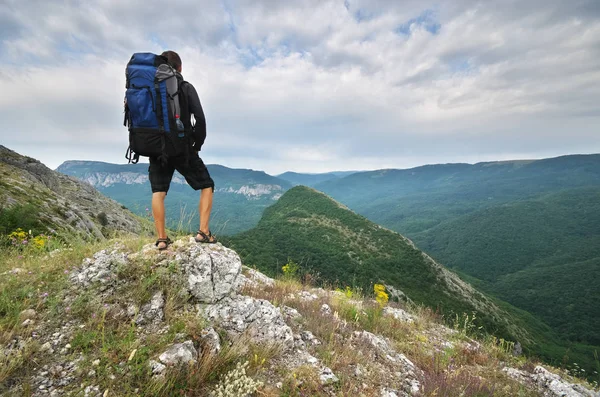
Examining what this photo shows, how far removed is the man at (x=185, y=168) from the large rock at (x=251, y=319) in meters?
1.26

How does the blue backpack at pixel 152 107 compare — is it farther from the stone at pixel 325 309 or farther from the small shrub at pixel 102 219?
the small shrub at pixel 102 219

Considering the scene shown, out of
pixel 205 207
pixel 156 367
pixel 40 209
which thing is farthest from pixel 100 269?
pixel 40 209

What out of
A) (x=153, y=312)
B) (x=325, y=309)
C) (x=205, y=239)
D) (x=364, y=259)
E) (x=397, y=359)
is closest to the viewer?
(x=153, y=312)

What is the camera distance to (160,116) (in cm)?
398

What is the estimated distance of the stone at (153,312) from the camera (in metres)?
3.53

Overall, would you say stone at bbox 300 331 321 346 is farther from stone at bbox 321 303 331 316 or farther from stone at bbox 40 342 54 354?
stone at bbox 40 342 54 354

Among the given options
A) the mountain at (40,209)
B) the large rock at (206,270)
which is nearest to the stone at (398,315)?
the large rock at (206,270)

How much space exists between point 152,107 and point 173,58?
42.3 inches

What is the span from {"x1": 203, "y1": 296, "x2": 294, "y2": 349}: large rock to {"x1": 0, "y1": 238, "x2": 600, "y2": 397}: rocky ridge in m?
0.02

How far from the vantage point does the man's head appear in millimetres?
4371

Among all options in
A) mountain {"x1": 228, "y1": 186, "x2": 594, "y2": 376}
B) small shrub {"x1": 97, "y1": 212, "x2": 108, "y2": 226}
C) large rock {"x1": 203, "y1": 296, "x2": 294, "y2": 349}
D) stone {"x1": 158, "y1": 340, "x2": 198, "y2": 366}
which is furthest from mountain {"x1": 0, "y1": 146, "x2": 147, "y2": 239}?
mountain {"x1": 228, "y1": 186, "x2": 594, "y2": 376}

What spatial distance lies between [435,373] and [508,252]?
814 feet

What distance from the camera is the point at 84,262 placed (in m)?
4.30

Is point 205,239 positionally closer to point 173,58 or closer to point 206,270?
point 206,270
